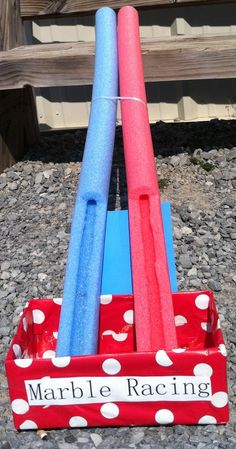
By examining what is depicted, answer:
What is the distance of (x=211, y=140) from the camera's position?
385 centimetres

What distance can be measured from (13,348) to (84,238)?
417 mm

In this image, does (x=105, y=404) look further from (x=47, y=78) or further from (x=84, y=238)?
(x=47, y=78)

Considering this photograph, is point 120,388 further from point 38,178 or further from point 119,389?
point 38,178

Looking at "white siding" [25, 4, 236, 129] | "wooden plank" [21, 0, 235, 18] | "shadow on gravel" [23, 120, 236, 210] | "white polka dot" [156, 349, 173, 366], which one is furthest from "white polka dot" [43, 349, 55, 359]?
"white siding" [25, 4, 236, 129]

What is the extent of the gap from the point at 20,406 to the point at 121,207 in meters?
1.49

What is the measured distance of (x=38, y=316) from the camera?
2.35 meters

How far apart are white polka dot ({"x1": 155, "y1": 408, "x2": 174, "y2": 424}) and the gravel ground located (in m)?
0.05

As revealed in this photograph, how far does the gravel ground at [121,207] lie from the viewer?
2018 millimetres

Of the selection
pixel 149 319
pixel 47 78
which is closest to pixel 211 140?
pixel 47 78

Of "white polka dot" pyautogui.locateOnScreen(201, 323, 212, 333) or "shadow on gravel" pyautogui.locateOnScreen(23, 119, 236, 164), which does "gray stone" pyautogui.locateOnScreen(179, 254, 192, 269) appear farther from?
"shadow on gravel" pyautogui.locateOnScreen(23, 119, 236, 164)

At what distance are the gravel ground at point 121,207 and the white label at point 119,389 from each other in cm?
14

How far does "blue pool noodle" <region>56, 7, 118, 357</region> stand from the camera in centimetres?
203

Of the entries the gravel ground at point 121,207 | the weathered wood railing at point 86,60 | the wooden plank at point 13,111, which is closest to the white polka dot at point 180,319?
the gravel ground at point 121,207

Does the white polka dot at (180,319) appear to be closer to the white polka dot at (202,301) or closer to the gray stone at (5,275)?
the white polka dot at (202,301)
